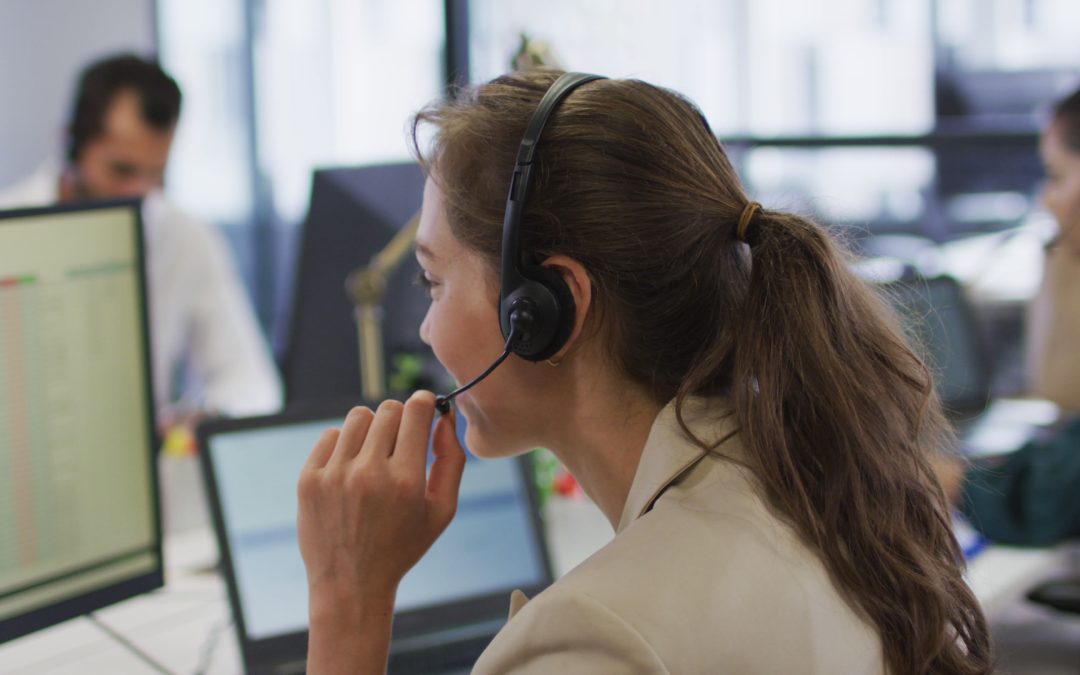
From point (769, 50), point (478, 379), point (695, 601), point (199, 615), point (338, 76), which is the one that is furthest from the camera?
point (769, 50)

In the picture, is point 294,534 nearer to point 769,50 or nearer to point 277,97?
point 277,97

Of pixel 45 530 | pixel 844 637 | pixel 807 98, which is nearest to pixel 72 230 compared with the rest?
pixel 45 530

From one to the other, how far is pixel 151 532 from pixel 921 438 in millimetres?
733

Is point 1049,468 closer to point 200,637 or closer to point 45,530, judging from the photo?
point 200,637

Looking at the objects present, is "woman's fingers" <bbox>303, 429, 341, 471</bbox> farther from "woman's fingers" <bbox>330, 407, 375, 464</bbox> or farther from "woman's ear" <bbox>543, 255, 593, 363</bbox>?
"woman's ear" <bbox>543, 255, 593, 363</bbox>

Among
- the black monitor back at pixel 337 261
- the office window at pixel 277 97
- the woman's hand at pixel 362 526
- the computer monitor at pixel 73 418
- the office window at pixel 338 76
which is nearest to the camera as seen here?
the woman's hand at pixel 362 526

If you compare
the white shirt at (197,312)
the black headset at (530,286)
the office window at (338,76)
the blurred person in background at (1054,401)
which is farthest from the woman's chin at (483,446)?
the office window at (338,76)

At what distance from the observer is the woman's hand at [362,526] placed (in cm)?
91

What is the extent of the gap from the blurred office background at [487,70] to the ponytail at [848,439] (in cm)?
269

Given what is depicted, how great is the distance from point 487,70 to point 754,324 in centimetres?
317

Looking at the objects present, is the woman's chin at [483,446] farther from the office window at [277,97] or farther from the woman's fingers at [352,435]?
the office window at [277,97]

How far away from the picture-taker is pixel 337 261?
67.6 inches

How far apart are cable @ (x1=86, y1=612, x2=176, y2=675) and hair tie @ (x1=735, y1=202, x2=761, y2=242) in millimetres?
720

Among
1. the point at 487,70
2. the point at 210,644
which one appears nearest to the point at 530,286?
the point at 210,644
